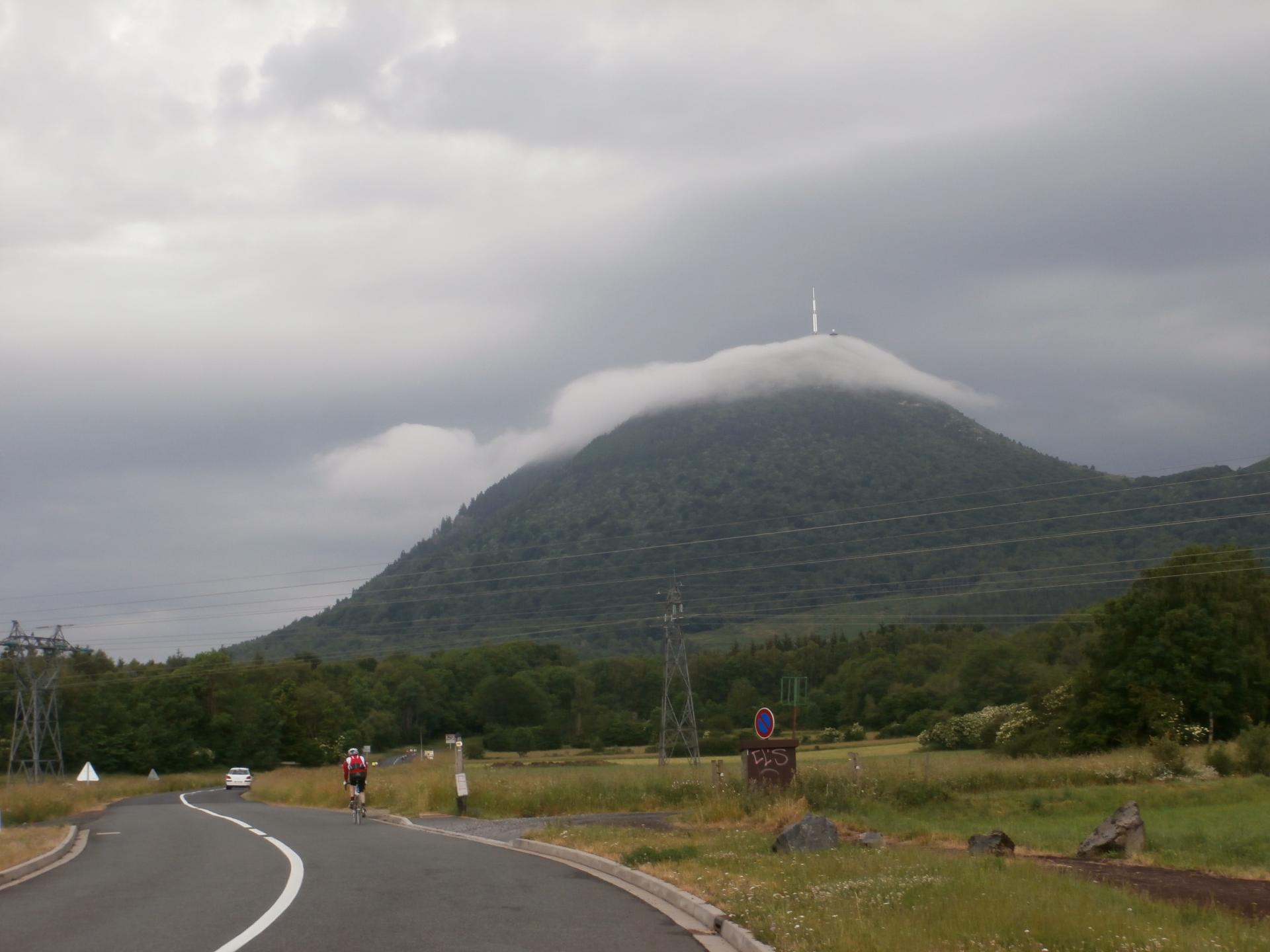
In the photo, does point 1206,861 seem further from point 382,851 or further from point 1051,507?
point 1051,507

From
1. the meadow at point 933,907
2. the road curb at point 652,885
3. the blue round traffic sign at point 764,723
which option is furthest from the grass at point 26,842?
the blue round traffic sign at point 764,723

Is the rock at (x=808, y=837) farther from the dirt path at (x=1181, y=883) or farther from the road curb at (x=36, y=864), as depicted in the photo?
the road curb at (x=36, y=864)

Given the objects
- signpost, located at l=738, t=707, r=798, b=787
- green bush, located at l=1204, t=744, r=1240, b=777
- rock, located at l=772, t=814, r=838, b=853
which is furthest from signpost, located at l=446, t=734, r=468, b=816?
green bush, located at l=1204, t=744, r=1240, b=777

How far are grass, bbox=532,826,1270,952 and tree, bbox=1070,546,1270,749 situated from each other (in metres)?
50.9

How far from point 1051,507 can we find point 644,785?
17594 centimetres

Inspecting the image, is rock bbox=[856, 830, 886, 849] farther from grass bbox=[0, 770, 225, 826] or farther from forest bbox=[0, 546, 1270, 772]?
forest bbox=[0, 546, 1270, 772]

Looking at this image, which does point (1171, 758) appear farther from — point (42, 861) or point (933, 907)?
point (42, 861)

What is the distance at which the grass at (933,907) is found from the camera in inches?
370

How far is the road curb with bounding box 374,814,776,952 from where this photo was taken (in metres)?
11.0

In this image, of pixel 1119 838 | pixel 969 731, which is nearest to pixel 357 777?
pixel 1119 838

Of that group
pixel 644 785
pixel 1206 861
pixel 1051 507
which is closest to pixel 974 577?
pixel 1051 507

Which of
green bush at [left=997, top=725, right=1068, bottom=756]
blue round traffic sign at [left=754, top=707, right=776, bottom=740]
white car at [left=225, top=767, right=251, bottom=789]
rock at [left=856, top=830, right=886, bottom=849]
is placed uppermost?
blue round traffic sign at [left=754, top=707, right=776, bottom=740]

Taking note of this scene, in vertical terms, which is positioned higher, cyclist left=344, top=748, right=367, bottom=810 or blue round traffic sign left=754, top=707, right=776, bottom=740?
blue round traffic sign left=754, top=707, right=776, bottom=740

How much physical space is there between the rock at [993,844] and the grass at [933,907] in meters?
2.07
